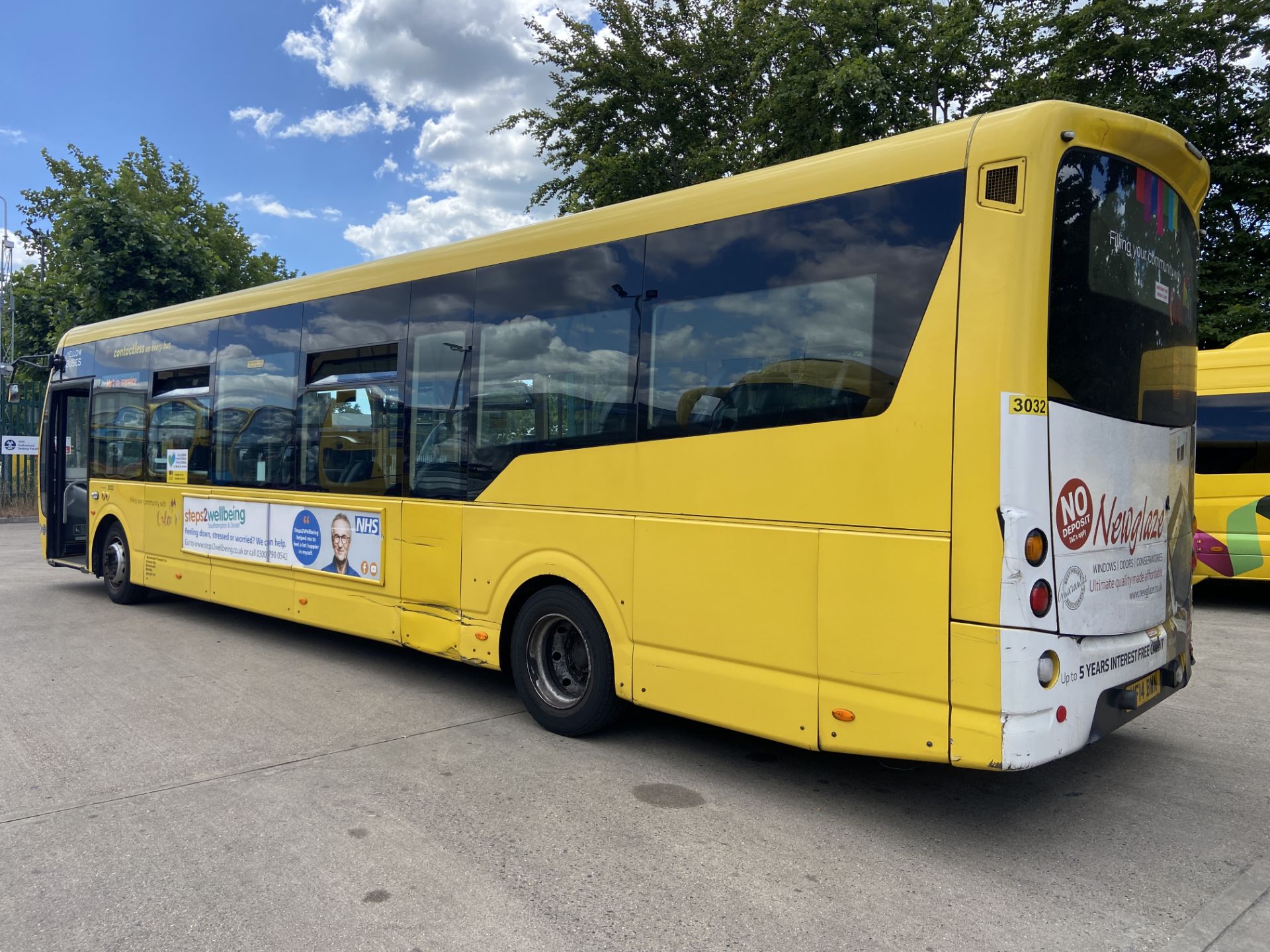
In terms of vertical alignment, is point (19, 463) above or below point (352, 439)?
below

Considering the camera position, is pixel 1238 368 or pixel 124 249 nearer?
pixel 1238 368

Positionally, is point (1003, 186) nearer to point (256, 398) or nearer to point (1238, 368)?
point (256, 398)

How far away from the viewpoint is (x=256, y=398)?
7996 millimetres

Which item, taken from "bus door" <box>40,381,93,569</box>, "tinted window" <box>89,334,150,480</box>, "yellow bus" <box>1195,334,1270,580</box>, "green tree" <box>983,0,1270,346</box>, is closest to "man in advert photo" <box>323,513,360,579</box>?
"tinted window" <box>89,334,150,480</box>

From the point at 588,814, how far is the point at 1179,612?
11.1ft

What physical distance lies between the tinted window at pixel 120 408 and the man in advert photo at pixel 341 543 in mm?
3942

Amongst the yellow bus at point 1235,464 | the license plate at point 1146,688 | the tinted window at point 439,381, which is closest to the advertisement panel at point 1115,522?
the license plate at point 1146,688

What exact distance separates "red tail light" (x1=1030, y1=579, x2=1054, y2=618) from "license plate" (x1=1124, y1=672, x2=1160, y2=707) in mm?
838

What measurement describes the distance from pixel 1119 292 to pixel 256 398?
23.1 ft

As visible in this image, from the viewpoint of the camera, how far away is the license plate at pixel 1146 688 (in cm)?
409

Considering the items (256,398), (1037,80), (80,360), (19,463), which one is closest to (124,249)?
(19,463)

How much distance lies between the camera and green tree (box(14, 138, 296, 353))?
797 inches

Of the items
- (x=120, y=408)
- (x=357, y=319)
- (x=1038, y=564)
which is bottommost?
(x=1038, y=564)

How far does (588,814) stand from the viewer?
4164 millimetres
